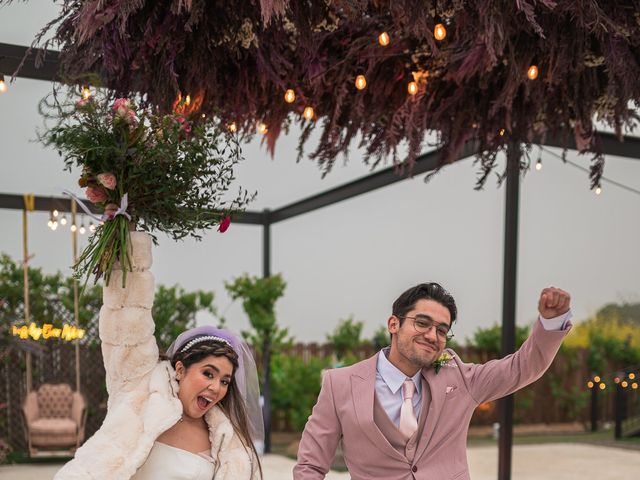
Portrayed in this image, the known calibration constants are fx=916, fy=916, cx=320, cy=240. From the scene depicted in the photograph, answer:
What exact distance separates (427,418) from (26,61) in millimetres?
2636

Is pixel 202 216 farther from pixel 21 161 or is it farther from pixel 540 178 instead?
pixel 540 178

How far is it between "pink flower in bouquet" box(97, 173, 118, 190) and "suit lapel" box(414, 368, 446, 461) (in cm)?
114

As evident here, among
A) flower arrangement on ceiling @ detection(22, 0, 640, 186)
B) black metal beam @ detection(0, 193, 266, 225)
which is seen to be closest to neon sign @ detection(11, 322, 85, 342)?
black metal beam @ detection(0, 193, 266, 225)

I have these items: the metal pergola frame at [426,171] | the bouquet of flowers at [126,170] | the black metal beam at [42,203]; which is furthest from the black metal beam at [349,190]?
the bouquet of flowers at [126,170]

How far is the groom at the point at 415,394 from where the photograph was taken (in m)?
2.80

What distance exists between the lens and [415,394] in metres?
2.92

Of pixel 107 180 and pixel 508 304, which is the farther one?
pixel 508 304

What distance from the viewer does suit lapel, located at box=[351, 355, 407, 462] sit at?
280cm

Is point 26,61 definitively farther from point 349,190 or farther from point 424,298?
point 349,190

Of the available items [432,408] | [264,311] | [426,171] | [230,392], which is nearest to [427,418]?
[432,408]

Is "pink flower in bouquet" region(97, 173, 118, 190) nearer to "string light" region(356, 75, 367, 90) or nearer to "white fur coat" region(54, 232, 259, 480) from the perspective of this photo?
"white fur coat" region(54, 232, 259, 480)

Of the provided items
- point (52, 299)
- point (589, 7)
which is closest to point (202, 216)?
point (589, 7)

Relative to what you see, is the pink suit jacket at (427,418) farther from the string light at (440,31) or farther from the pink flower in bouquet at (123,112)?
the string light at (440,31)

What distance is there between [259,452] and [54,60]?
234cm
